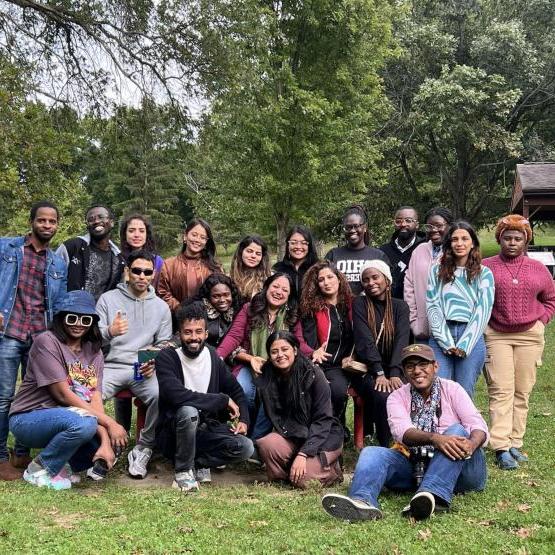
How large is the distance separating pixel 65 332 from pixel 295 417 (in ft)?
6.64

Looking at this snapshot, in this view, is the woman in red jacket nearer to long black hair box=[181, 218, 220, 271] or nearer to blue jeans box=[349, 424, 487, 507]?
long black hair box=[181, 218, 220, 271]

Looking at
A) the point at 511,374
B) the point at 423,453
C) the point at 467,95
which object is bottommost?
the point at 423,453

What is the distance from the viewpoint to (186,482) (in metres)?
5.23

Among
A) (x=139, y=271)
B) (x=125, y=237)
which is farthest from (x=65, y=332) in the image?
(x=125, y=237)

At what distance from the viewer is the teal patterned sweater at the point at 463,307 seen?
18.6ft

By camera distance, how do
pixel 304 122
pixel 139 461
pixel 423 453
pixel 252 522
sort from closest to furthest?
1. pixel 252 522
2. pixel 423 453
3. pixel 139 461
4. pixel 304 122

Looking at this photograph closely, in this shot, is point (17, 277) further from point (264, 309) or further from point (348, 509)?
point (348, 509)

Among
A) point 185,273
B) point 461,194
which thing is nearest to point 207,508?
point 185,273

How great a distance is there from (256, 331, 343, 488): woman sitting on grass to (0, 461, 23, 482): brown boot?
6.63 ft

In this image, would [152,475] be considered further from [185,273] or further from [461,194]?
[461,194]

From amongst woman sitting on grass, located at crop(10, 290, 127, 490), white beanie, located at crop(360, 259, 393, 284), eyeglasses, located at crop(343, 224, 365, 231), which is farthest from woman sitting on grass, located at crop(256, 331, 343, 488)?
eyeglasses, located at crop(343, 224, 365, 231)

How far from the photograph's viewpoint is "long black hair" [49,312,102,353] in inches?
210

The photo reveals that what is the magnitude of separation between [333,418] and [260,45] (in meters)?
10.0

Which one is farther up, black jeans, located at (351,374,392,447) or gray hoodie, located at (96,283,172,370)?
gray hoodie, located at (96,283,172,370)
